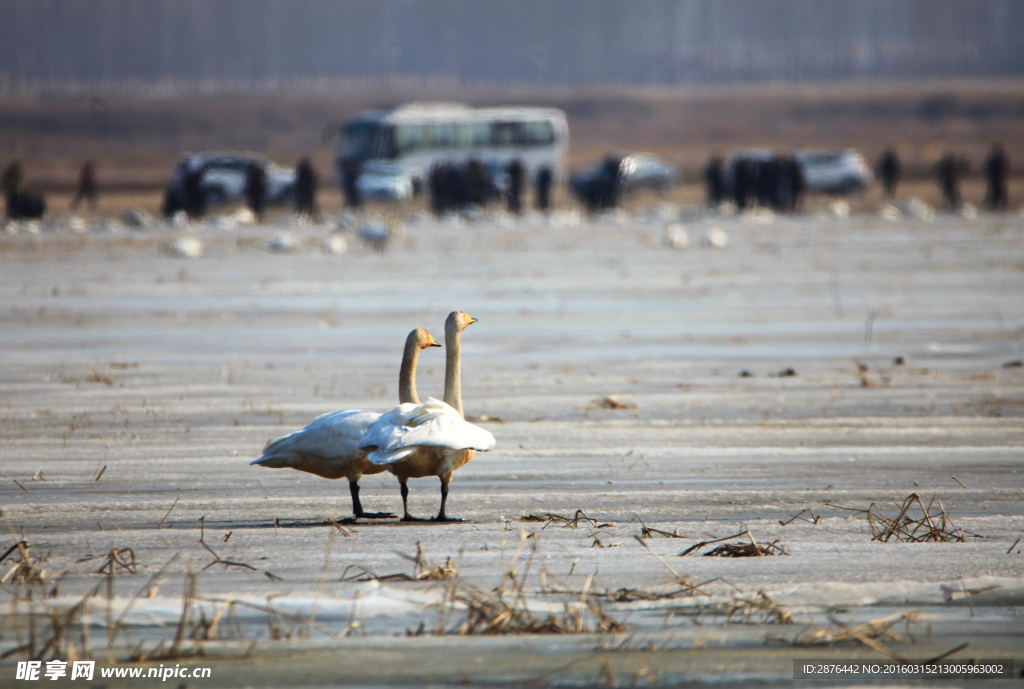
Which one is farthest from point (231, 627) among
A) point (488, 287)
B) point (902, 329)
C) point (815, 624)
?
point (488, 287)

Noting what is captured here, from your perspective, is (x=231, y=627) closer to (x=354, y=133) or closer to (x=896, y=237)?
(x=896, y=237)

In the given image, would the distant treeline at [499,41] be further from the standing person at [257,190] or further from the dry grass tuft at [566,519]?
the dry grass tuft at [566,519]

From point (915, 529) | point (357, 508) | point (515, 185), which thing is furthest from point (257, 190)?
point (915, 529)

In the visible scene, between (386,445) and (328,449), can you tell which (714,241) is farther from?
(386,445)

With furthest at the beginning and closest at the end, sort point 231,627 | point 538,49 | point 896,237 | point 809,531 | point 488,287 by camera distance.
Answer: point 538,49, point 896,237, point 488,287, point 809,531, point 231,627

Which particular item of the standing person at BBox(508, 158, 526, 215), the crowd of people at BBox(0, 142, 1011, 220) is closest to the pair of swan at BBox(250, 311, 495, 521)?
the crowd of people at BBox(0, 142, 1011, 220)

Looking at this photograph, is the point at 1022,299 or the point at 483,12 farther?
the point at 483,12

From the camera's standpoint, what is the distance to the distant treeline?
501 feet

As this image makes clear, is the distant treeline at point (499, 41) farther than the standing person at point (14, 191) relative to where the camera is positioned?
Yes

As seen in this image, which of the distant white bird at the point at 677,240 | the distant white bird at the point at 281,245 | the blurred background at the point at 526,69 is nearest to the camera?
the distant white bird at the point at 281,245

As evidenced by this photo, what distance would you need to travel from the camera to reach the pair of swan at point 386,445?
4926 millimetres

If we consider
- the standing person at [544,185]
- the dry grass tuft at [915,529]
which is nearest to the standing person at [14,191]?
the standing person at [544,185]

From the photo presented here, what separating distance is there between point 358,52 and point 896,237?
149 meters

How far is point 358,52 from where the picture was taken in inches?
6481
